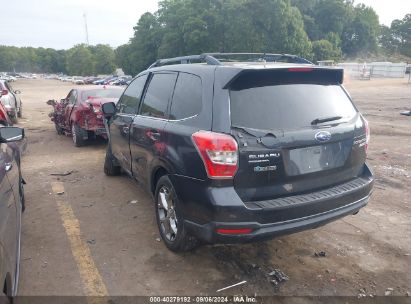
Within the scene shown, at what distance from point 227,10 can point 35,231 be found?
54479 mm

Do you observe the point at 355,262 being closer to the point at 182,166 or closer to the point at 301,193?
the point at 301,193

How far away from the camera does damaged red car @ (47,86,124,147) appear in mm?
8820

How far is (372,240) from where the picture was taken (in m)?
4.17

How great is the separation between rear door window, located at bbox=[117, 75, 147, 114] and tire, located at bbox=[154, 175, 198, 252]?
135 cm

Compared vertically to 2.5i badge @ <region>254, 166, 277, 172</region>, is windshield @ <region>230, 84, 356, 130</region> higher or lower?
higher

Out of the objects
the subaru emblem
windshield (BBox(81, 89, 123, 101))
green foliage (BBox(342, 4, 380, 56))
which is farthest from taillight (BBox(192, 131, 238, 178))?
green foliage (BBox(342, 4, 380, 56))

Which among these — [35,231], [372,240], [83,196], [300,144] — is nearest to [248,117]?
[300,144]

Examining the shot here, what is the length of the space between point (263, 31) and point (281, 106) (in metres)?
53.9

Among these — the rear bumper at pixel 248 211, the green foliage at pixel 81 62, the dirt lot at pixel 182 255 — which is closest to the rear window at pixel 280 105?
the rear bumper at pixel 248 211

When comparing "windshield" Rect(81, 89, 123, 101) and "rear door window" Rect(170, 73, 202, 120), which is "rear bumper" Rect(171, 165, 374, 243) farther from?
"windshield" Rect(81, 89, 123, 101)

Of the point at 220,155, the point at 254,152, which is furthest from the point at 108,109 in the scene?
the point at 254,152

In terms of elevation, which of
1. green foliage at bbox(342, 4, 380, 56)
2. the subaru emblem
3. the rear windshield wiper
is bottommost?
the subaru emblem

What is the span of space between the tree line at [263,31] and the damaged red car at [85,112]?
1799 inches

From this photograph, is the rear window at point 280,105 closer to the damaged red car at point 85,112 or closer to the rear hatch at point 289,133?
the rear hatch at point 289,133
